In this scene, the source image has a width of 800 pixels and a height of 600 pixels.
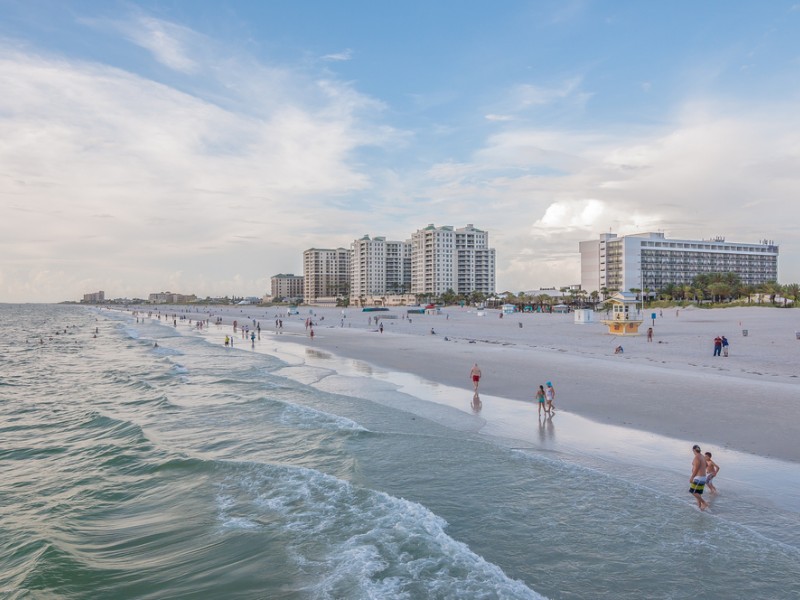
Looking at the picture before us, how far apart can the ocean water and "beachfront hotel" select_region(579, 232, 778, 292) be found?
125035 millimetres

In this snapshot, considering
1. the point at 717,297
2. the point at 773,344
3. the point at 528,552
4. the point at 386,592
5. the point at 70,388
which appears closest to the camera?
the point at 386,592

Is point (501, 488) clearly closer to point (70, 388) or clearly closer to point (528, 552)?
point (528, 552)

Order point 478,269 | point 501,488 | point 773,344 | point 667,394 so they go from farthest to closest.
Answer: point 478,269 → point 773,344 → point 667,394 → point 501,488

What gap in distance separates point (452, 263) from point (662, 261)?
69.0 meters

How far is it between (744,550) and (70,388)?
92.8ft

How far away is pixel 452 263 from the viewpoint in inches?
7141

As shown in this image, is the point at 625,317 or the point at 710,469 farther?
the point at 625,317

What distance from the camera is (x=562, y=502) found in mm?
9938

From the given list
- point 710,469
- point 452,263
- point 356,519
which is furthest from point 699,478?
point 452,263

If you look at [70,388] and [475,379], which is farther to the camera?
[70,388]

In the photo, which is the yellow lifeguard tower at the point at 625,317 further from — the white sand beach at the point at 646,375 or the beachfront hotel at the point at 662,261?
the beachfront hotel at the point at 662,261

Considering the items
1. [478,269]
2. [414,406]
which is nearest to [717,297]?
[478,269]

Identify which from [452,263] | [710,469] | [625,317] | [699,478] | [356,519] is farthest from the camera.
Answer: [452,263]

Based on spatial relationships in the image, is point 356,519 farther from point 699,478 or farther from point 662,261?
point 662,261
